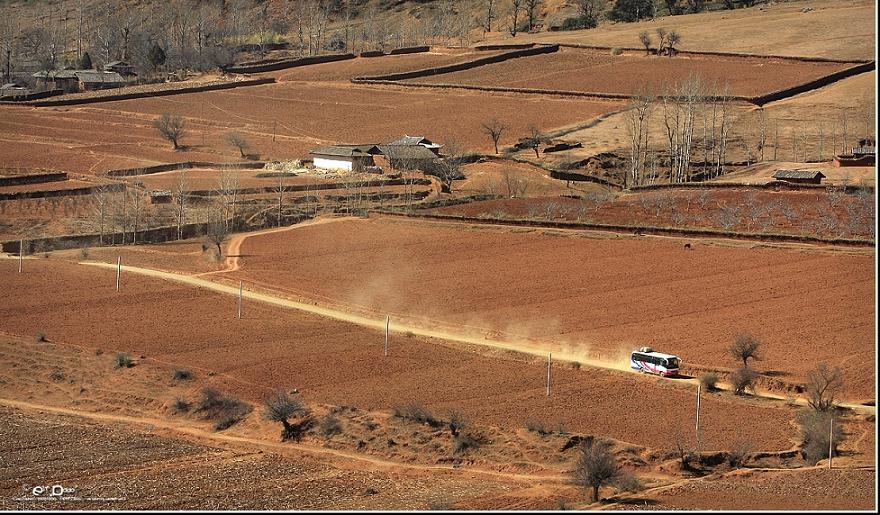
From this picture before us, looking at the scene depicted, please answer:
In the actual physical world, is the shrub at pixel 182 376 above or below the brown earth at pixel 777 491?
above

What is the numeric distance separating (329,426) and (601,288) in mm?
16625

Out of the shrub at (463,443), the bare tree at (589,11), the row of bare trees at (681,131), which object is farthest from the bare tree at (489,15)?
the shrub at (463,443)

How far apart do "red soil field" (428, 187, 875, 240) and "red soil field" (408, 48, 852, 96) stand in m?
39.0

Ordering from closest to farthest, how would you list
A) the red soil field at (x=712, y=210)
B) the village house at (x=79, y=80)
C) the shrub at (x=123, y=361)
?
the shrub at (x=123, y=361) → the red soil field at (x=712, y=210) → the village house at (x=79, y=80)

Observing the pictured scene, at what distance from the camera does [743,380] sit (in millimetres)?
38219

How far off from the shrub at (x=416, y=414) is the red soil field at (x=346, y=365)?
3.00 ft

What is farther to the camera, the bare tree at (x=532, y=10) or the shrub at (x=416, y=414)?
the bare tree at (x=532, y=10)

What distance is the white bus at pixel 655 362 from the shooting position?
39.7 metres

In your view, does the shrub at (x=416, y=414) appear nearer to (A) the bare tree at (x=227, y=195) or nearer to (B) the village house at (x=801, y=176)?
(A) the bare tree at (x=227, y=195)

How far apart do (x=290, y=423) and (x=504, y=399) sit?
605 cm

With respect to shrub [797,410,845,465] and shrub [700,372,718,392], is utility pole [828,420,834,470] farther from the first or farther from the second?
shrub [700,372,718,392]

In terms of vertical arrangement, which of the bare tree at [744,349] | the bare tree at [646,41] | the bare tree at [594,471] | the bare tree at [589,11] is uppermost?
the bare tree at [589,11]

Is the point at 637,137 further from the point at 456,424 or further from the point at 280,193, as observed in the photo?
the point at 456,424

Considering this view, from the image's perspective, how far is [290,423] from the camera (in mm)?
37094
